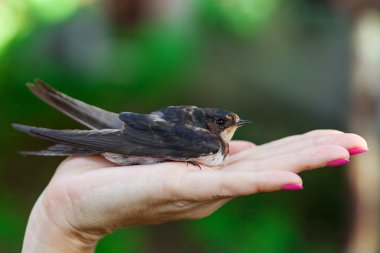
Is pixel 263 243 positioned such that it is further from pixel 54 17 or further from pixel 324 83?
pixel 54 17

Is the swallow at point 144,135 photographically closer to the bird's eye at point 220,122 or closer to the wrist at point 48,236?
the bird's eye at point 220,122

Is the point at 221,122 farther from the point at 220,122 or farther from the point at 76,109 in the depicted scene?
the point at 76,109

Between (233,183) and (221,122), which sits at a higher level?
(221,122)

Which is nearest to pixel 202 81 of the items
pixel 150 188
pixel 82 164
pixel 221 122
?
pixel 221 122

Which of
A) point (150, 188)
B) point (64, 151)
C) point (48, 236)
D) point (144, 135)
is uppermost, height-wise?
point (144, 135)

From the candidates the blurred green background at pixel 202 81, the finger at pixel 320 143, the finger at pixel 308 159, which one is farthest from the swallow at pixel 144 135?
the blurred green background at pixel 202 81

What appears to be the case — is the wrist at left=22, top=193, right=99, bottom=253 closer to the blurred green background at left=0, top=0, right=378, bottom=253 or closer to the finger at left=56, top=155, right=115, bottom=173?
the finger at left=56, top=155, right=115, bottom=173

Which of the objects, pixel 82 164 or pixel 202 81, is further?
pixel 202 81
